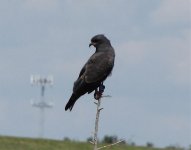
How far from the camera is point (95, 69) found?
1695 cm

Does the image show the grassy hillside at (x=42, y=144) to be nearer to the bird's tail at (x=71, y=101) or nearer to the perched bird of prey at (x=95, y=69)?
the perched bird of prey at (x=95, y=69)

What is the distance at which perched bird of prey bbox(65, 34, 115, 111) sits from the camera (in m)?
16.7

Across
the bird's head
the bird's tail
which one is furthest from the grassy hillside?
the bird's tail

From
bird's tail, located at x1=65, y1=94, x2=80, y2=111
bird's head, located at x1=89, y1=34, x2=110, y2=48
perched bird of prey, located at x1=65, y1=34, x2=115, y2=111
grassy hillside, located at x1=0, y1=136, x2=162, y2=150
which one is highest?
grassy hillside, located at x1=0, y1=136, x2=162, y2=150

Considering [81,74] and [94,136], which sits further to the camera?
[81,74]

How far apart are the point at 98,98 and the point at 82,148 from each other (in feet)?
106

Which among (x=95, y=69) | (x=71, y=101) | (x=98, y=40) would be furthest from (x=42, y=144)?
(x=71, y=101)

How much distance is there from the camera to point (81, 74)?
670 inches

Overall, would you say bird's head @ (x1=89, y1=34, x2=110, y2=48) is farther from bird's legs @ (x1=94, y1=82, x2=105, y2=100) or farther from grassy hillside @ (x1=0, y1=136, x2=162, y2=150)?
grassy hillside @ (x1=0, y1=136, x2=162, y2=150)

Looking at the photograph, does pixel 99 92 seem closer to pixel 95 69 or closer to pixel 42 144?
pixel 95 69

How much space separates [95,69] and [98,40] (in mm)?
563

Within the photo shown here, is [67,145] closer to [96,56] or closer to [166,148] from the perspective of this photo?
[166,148]

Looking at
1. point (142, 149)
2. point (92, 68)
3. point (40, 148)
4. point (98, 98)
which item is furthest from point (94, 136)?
point (142, 149)

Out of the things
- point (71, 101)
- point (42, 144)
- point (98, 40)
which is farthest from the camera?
point (42, 144)
